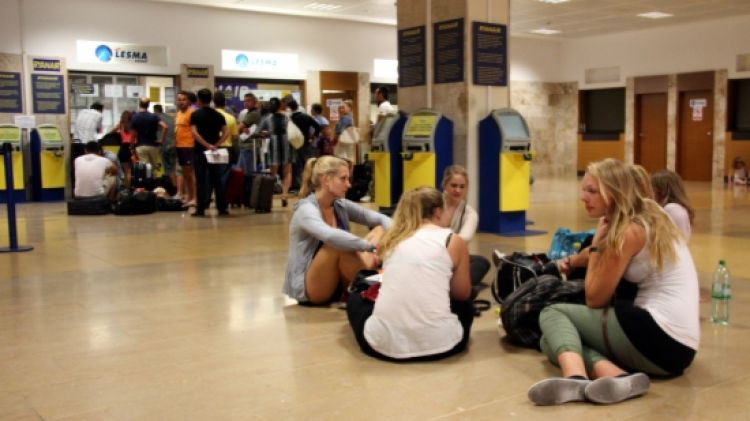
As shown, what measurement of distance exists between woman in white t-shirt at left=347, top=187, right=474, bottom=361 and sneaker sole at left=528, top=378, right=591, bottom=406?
24.1 inches

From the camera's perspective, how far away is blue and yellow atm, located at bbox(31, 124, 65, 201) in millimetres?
13125

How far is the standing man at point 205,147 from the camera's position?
10.0m

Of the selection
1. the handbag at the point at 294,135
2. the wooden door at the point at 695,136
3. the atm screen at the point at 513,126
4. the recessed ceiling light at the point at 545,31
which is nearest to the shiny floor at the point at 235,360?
the atm screen at the point at 513,126

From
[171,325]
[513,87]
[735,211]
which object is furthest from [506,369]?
[513,87]

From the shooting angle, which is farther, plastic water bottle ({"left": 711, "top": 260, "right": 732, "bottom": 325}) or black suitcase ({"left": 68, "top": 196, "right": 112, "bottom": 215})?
black suitcase ({"left": 68, "top": 196, "right": 112, "bottom": 215})

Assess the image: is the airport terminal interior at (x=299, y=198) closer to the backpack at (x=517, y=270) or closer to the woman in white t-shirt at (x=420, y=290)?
the woman in white t-shirt at (x=420, y=290)

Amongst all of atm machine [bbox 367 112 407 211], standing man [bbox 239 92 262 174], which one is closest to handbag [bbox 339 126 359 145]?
standing man [bbox 239 92 262 174]

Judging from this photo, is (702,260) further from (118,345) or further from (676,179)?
(118,345)

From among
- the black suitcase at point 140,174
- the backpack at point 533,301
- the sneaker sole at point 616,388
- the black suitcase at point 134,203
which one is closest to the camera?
the sneaker sole at point 616,388

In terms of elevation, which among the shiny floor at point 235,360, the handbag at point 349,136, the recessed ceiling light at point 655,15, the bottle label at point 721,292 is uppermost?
the recessed ceiling light at point 655,15

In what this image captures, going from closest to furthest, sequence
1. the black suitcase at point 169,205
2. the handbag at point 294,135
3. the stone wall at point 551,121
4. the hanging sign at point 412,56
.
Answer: the hanging sign at point 412,56 → the black suitcase at point 169,205 → the handbag at point 294,135 → the stone wall at point 551,121

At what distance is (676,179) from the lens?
463 cm

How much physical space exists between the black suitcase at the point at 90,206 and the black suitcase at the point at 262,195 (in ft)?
6.67

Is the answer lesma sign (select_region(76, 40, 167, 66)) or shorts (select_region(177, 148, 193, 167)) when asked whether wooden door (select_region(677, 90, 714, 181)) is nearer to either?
lesma sign (select_region(76, 40, 167, 66))
